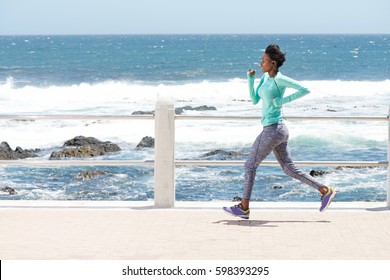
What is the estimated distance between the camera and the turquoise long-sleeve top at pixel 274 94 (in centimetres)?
802

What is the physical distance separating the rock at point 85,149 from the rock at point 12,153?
35.9 inches

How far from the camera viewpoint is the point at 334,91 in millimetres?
50812

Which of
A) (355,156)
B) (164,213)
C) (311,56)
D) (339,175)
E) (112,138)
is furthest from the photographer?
(311,56)

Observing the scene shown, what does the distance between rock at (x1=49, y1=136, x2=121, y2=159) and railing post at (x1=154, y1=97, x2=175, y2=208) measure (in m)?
15.2

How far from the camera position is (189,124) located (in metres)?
30.2

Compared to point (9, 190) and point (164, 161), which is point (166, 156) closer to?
point (164, 161)

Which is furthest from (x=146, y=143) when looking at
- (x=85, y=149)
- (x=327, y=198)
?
(x=327, y=198)

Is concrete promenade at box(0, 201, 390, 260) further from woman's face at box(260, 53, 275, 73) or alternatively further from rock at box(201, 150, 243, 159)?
rock at box(201, 150, 243, 159)

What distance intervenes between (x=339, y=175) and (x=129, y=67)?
59.4m

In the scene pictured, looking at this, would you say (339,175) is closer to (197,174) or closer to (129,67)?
(197,174)

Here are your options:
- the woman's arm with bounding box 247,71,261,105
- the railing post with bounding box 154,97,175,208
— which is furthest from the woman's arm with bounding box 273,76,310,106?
the railing post with bounding box 154,97,175,208

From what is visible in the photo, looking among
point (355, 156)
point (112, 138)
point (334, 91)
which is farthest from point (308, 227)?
point (334, 91)

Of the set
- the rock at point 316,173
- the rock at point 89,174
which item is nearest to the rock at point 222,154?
the rock at point 316,173

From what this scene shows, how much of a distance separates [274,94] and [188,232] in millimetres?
1526
